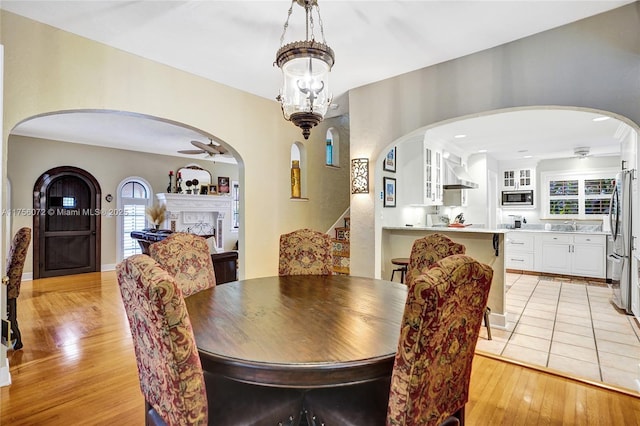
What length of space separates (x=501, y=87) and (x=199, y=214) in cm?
722

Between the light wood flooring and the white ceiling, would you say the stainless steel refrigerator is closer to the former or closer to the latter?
the light wood flooring

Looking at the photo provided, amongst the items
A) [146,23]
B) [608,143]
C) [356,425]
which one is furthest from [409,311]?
[608,143]

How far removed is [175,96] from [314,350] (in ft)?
9.82

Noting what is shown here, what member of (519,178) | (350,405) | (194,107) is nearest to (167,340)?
(350,405)

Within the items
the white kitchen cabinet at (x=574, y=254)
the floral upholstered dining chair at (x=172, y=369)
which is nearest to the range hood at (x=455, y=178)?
the white kitchen cabinet at (x=574, y=254)

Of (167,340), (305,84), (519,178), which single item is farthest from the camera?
(519,178)

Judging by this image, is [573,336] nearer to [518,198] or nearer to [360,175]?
[360,175]

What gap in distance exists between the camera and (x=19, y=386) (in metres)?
2.29

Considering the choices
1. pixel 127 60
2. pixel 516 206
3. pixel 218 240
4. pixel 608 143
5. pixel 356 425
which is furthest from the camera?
pixel 218 240

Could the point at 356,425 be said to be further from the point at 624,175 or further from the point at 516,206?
the point at 516,206

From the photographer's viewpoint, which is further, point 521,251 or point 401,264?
point 521,251

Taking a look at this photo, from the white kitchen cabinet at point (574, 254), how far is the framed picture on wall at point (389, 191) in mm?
3969

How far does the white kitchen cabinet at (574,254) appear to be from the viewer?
19.2 feet

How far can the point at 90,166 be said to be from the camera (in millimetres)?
6609
